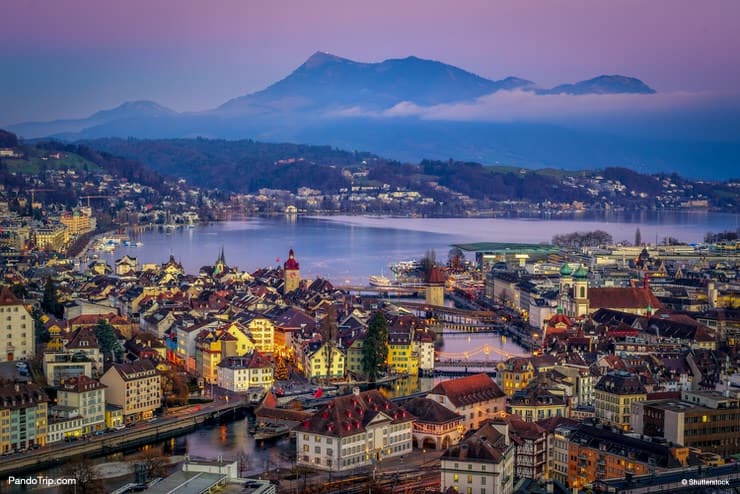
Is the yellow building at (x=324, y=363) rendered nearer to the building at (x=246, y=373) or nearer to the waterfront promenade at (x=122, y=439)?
the building at (x=246, y=373)

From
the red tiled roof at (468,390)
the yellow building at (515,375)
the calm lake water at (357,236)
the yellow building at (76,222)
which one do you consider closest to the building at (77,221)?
the yellow building at (76,222)

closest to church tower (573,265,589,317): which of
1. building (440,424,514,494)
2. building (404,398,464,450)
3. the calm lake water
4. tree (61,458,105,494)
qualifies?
building (404,398,464,450)

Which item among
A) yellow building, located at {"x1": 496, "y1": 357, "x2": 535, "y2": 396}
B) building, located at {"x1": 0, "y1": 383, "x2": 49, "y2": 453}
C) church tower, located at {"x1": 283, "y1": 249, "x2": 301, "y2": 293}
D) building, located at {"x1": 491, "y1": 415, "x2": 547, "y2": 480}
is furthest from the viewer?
church tower, located at {"x1": 283, "y1": 249, "x2": 301, "y2": 293}

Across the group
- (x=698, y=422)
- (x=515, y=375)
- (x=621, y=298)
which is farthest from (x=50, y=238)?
(x=698, y=422)

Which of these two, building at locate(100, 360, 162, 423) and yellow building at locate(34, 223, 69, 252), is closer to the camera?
building at locate(100, 360, 162, 423)

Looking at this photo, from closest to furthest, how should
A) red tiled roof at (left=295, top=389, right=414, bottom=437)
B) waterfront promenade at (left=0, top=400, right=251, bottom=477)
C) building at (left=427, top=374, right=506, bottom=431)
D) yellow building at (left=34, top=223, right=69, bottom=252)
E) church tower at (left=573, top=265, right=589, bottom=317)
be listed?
1. waterfront promenade at (left=0, top=400, right=251, bottom=477)
2. red tiled roof at (left=295, top=389, right=414, bottom=437)
3. building at (left=427, top=374, right=506, bottom=431)
4. church tower at (left=573, top=265, right=589, bottom=317)
5. yellow building at (left=34, top=223, right=69, bottom=252)

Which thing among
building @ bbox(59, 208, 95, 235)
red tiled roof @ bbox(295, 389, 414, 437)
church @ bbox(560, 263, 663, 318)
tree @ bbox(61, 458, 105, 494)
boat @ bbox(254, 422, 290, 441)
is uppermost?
building @ bbox(59, 208, 95, 235)

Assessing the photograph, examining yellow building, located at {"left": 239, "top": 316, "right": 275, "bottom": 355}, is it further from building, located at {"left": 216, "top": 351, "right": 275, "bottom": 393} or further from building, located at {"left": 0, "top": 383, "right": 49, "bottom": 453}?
building, located at {"left": 0, "top": 383, "right": 49, "bottom": 453}
